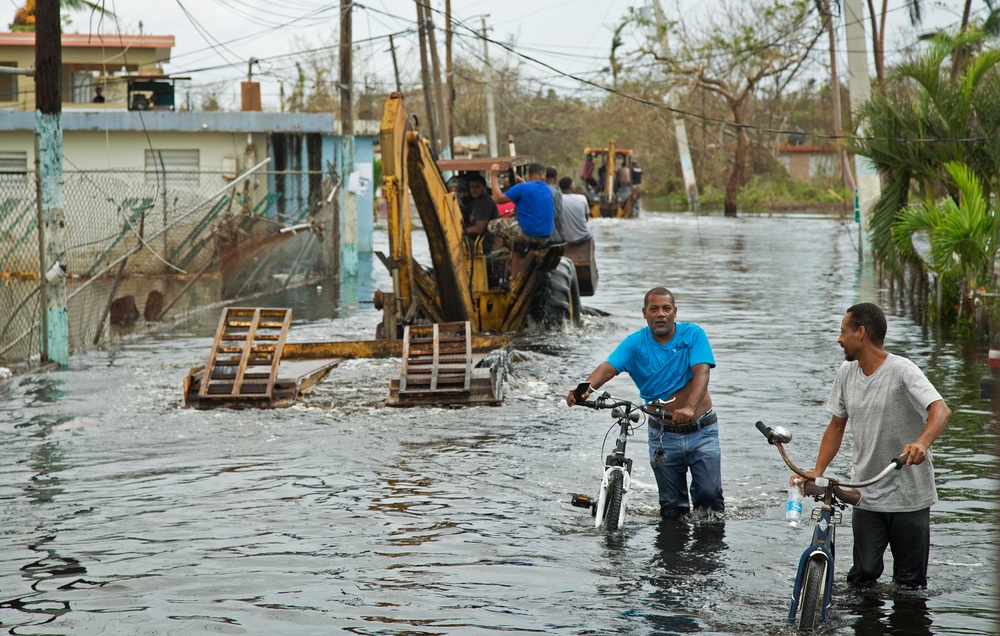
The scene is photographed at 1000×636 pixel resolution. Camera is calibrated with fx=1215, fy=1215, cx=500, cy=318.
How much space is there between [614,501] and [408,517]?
4.78ft

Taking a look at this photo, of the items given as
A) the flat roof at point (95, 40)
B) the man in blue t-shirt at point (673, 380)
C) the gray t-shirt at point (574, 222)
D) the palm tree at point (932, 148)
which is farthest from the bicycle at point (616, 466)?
the flat roof at point (95, 40)

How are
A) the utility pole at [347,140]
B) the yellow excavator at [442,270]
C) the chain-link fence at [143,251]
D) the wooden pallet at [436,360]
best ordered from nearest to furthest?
1. the wooden pallet at [436,360]
2. the yellow excavator at [442,270]
3. the chain-link fence at [143,251]
4. the utility pole at [347,140]

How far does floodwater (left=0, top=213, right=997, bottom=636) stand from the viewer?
607cm

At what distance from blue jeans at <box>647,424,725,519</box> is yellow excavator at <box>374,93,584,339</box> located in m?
5.99

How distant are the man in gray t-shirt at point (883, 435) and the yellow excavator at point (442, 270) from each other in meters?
7.48

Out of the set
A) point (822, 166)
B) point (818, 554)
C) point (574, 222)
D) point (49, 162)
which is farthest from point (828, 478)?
point (822, 166)

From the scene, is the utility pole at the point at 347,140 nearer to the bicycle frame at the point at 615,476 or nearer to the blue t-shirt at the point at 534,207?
the blue t-shirt at the point at 534,207

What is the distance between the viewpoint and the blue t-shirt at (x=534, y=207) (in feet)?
52.5

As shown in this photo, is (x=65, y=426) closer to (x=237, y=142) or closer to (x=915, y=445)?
(x=915, y=445)

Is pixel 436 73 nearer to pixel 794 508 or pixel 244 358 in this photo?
pixel 244 358

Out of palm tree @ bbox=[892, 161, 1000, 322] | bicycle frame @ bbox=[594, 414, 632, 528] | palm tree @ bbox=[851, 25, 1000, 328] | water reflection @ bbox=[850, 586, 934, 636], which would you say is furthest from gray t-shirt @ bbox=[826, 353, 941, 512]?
palm tree @ bbox=[851, 25, 1000, 328]

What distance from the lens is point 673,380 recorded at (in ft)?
23.9

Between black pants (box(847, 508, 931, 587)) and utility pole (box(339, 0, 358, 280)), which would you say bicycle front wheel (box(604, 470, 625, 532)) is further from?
utility pole (box(339, 0, 358, 280))

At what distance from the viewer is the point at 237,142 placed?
29.1 m
